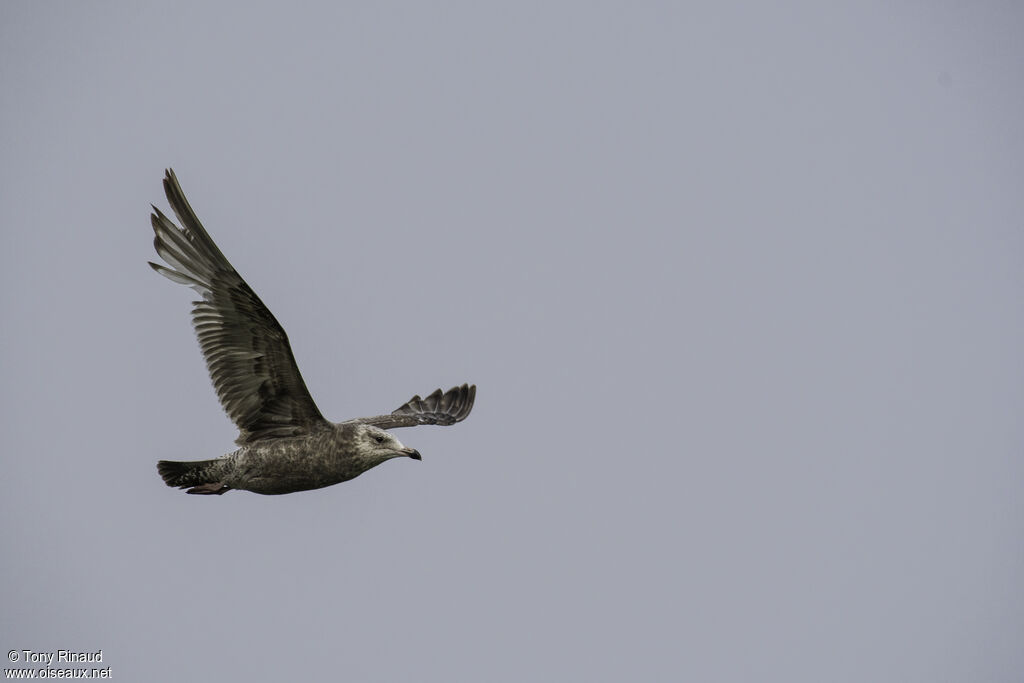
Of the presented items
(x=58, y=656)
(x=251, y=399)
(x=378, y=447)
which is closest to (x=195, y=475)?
(x=251, y=399)

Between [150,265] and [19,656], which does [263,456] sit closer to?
[150,265]

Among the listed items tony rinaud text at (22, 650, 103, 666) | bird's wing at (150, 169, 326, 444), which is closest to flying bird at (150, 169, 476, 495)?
bird's wing at (150, 169, 326, 444)

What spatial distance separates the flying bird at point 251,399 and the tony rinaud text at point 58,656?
3.46 metres

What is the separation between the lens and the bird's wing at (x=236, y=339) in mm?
14039

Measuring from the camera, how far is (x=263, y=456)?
570 inches

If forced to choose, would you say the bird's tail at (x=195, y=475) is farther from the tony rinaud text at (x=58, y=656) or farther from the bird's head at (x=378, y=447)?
the tony rinaud text at (x=58, y=656)

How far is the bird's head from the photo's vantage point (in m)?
14.5

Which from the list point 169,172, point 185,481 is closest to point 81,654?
point 185,481

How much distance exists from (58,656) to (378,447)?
6741 mm

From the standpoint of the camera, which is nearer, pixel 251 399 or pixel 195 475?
pixel 251 399

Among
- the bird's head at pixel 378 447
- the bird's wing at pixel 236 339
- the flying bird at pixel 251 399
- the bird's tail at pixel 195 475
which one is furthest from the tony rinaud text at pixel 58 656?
the bird's head at pixel 378 447

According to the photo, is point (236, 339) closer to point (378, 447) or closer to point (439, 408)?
point (378, 447)

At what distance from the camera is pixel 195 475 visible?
14.8m

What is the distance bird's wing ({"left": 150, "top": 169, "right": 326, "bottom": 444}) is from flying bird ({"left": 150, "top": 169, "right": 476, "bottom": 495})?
11 millimetres
